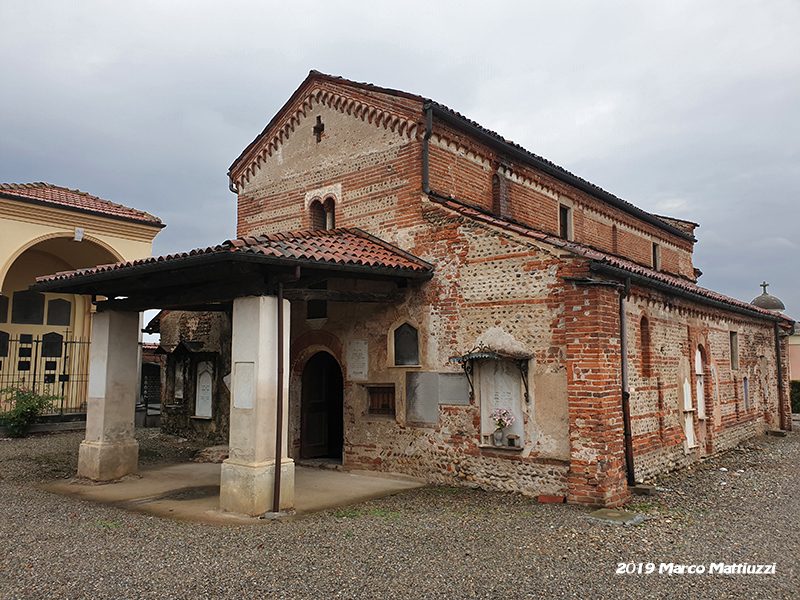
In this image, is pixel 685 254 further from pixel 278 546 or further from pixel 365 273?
pixel 278 546

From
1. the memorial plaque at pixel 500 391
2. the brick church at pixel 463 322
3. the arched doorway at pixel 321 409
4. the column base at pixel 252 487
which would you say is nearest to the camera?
the column base at pixel 252 487

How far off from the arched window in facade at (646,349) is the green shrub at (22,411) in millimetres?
13464

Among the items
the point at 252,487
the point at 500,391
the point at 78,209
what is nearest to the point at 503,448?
the point at 500,391

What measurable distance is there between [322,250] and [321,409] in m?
4.97

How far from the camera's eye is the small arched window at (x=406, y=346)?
31.9 ft

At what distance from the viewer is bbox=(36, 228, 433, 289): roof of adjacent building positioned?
6.92 m

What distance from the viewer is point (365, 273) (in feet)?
28.0

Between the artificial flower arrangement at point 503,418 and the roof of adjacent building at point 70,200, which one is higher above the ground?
the roof of adjacent building at point 70,200

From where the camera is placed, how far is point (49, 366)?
17.0 metres

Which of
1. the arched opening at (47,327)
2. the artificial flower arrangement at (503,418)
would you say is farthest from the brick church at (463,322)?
the arched opening at (47,327)

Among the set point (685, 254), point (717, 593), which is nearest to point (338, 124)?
point (717, 593)

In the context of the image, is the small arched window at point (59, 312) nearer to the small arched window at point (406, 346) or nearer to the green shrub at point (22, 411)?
the green shrub at point (22, 411)

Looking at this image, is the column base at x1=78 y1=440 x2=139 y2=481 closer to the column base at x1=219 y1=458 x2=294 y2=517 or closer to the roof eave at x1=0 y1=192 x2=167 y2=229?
the column base at x1=219 y1=458 x2=294 y2=517

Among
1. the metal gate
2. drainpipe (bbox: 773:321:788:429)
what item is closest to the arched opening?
the metal gate
